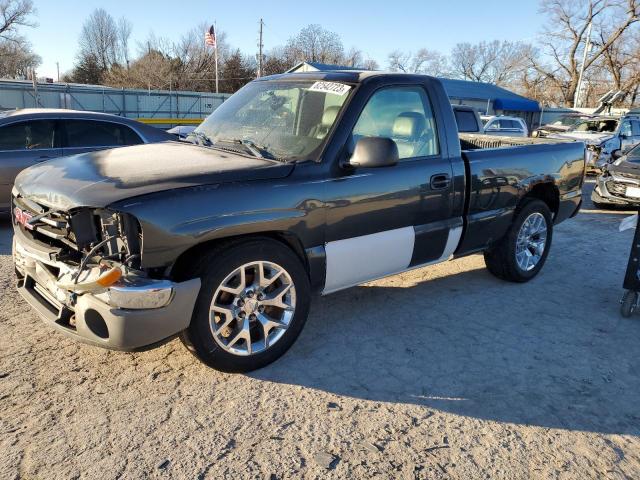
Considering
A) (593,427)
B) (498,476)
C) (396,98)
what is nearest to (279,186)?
(396,98)

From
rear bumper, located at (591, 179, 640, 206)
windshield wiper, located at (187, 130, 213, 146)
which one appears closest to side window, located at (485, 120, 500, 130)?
rear bumper, located at (591, 179, 640, 206)

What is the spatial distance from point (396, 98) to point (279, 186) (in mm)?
1383

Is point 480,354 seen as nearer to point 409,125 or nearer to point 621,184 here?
point 409,125

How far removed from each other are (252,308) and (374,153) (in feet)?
4.23

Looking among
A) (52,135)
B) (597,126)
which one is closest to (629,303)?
(52,135)

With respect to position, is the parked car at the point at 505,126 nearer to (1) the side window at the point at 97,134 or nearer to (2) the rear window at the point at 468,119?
(2) the rear window at the point at 468,119

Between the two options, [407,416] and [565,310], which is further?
[565,310]

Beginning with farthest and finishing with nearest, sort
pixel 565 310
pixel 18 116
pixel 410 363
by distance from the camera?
pixel 18 116 → pixel 565 310 → pixel 410 363

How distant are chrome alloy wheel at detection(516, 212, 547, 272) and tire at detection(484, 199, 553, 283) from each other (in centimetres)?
1

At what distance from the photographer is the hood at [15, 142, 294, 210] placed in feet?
9.45

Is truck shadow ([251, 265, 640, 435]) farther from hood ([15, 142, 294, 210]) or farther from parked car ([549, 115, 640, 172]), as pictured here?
parked car ([549, 115, 640, 172])

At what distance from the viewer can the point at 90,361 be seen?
342cm

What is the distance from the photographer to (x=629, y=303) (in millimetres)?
4484

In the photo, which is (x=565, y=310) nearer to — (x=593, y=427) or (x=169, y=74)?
(x=593, y=427)
